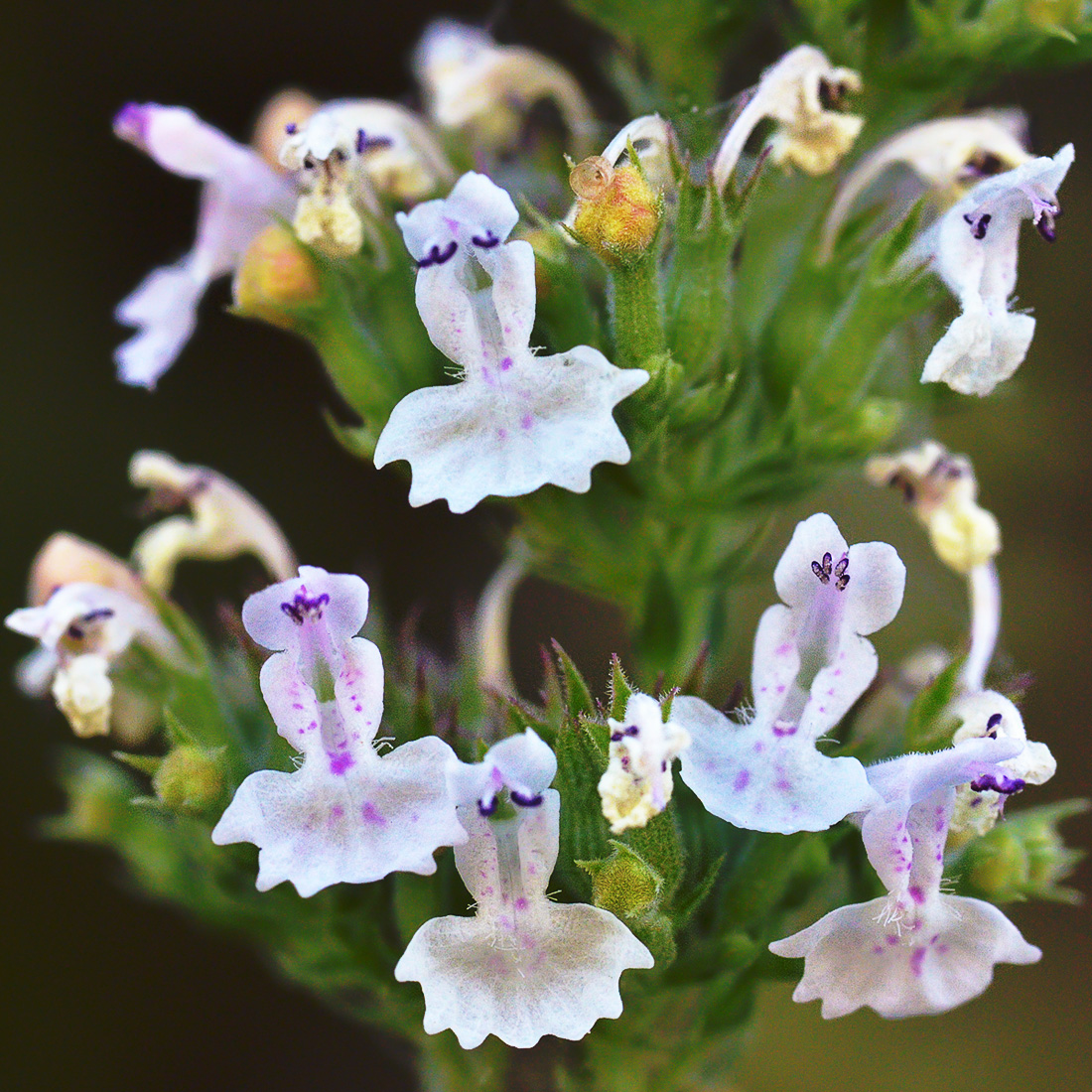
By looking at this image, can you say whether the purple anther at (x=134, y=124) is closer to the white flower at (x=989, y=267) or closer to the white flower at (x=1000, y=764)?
the white flower at (x=989, y=267)

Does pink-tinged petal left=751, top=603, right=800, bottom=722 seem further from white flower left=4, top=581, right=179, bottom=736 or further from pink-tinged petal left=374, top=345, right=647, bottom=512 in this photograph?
white flower left=4, top=581, right=179, bottom=736

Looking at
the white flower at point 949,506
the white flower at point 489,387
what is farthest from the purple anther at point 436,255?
the white flower at point 949,506

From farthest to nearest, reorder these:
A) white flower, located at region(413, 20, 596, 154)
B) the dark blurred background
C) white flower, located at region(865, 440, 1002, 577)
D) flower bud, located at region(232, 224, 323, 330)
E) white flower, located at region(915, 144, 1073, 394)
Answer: the dark blurred background → white flower, located at region(413, 20, 596, 154) → white flower, located at region(865, 440, 1002, 577) → flower bud, located at region(232, 224, 323, 330) → white flower, located at region(915, 144, 1073, 394)

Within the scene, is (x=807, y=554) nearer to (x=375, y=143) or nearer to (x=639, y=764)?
(x=639, y=764)

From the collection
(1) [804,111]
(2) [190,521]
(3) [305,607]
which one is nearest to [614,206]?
(1) [804,111]

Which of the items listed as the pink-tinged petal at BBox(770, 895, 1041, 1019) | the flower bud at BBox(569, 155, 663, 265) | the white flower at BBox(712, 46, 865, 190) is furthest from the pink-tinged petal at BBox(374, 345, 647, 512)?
the pink-tinged petal at BBox(770, 895, 1041, 1019)

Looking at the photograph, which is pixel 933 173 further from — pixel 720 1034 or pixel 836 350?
pixel 720 1034
